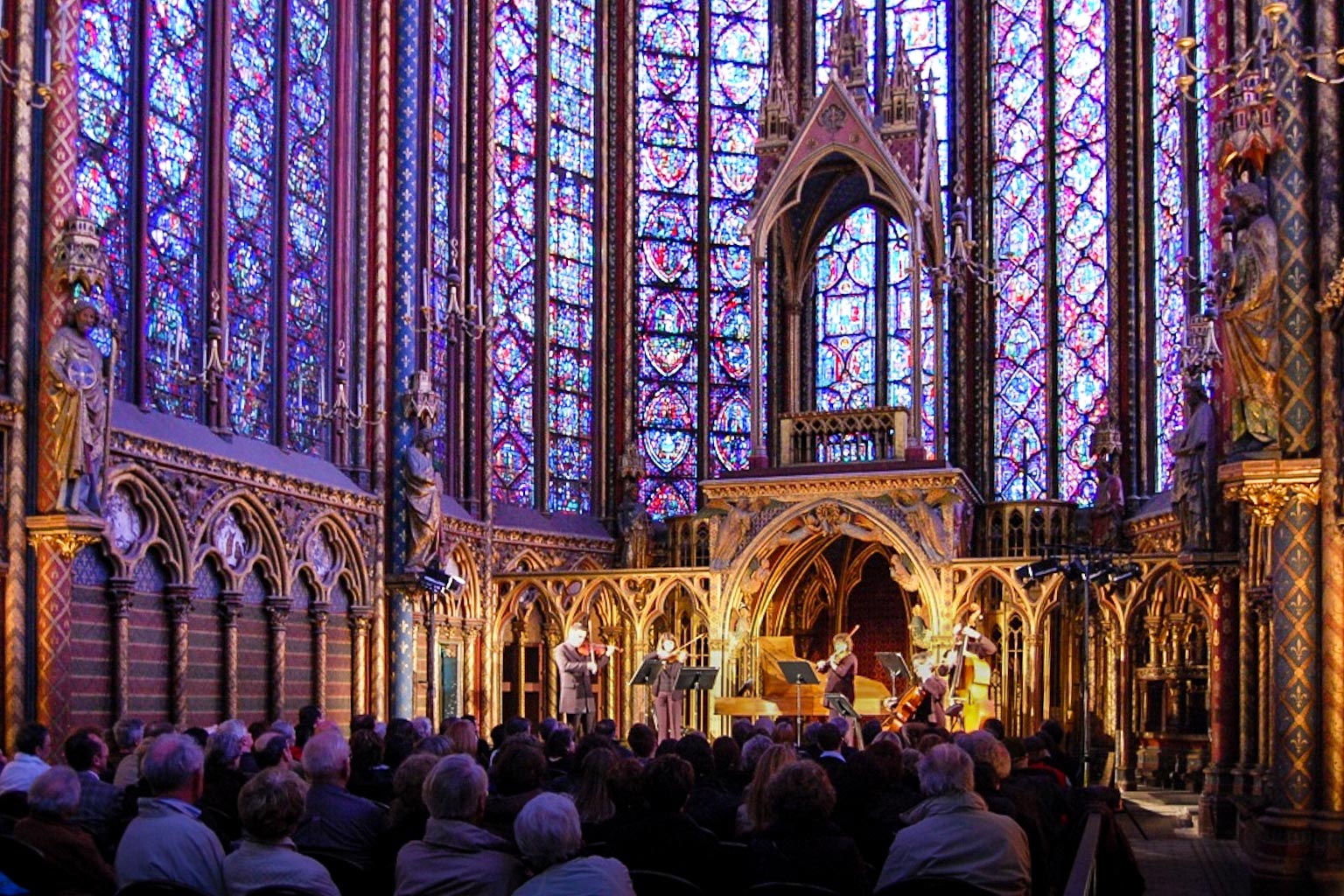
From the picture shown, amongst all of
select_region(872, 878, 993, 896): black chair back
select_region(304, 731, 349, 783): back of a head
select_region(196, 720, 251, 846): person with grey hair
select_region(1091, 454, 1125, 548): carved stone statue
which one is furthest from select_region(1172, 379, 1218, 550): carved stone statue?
select_region(872, 878, 993, 896): black chair back

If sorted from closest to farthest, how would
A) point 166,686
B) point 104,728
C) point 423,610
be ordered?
point 104,728 → point 166,686 → point 423,610

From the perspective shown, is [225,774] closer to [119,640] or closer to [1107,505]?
[119,640]

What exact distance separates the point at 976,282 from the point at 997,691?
7.92m

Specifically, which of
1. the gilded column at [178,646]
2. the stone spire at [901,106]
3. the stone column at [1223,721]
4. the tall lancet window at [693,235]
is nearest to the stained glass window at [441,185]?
the tall lancet window at [693,235]

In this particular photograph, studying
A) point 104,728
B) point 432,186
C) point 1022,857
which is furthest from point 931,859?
point 432,186

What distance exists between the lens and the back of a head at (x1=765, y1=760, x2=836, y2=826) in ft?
24.9

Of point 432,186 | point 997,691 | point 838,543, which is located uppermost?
point 432,186

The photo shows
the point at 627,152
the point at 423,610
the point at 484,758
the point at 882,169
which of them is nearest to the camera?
the point at 484,758

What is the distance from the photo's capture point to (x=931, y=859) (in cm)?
777

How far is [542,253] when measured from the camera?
98.6 ft

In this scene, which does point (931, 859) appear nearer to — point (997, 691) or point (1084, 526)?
point (997, 691)

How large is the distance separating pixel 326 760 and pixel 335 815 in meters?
0.28

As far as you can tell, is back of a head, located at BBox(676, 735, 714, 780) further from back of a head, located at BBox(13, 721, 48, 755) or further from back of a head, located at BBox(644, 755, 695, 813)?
back of a head, located at BBox(13, 721, 48, 755)

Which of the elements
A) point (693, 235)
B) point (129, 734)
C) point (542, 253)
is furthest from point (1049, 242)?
point (129, 734)
